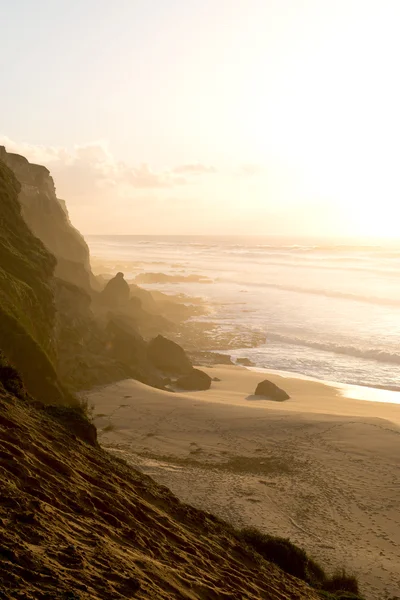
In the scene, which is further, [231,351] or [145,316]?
[145,316]

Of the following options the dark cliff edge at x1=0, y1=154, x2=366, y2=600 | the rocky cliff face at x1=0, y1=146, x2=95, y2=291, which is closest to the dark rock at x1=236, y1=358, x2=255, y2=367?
the rocky cliff face at x1=0, y1=146, x2=95, y2=291

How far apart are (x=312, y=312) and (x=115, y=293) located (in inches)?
1153

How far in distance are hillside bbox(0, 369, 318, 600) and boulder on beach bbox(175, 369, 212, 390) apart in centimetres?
2081

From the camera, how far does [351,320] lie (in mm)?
61938

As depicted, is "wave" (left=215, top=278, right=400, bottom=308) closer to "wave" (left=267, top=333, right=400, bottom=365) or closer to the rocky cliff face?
"wave" (left=267, top=333, right=400, bottom=365)

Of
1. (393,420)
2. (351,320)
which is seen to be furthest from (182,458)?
(351,320)

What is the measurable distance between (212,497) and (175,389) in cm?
1809

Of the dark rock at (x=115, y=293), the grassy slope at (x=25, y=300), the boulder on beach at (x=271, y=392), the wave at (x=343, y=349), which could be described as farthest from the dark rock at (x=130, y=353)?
the wave at (x=343, y=349)

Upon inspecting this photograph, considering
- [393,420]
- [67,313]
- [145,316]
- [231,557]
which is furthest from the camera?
[145,316]

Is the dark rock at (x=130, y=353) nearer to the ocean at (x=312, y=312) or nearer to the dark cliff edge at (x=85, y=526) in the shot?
the ocean at (x=312, y=312)

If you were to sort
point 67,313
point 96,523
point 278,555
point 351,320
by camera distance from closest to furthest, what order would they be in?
1. point 96,523
2. point 278,555
3. point 67,313
4. point 351,320

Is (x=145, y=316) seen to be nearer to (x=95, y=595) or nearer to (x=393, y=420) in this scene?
(x=393, y=420)

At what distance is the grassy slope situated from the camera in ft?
62.5

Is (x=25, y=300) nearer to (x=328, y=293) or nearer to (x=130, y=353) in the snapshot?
(x=130, y=353)
